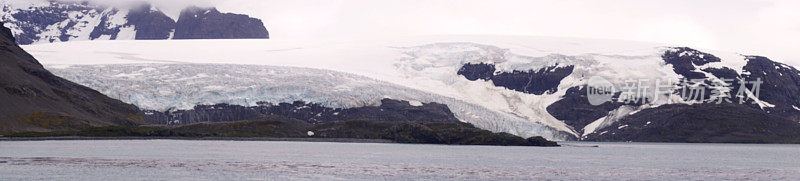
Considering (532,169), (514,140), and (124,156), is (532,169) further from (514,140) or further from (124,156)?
(514,140)

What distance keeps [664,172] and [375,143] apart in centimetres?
10567

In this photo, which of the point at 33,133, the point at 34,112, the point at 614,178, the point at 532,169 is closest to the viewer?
the point at 614,178

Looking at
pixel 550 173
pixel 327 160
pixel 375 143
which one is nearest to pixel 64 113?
pixel 375 143

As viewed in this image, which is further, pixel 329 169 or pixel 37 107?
pixel 37 107

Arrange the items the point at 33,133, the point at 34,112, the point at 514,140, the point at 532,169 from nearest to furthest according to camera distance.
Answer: the point at 532,169 → the point at 33,133 → the point at 34,112 → the point at 514,140

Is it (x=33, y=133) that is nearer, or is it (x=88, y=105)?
(x=33, y=133)

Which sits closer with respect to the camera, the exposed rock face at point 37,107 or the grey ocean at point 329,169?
the grey ocean at point 329,169

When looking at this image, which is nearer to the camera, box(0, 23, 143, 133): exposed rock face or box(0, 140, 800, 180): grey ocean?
box(0, 140, 800, 180): grey ocean

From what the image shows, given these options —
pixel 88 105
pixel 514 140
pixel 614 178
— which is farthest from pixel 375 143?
pixel 614 178

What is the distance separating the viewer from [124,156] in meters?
110

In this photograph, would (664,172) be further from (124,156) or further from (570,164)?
(124,156)

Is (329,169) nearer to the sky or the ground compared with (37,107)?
nearer to the ground

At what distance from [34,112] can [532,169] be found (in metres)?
115

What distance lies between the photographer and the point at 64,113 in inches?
7362
